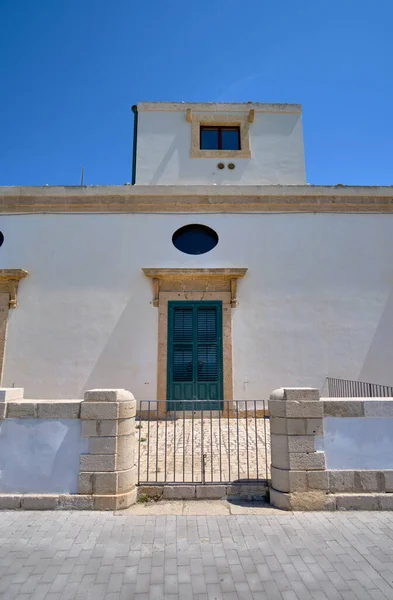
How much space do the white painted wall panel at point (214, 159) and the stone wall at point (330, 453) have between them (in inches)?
339

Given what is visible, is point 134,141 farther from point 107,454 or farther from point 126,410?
point 107,454

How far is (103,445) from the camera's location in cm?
454

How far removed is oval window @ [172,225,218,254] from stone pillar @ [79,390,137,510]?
5699 millimetres

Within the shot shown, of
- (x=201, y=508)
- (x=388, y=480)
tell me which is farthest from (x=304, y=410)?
(x=201, y=508)

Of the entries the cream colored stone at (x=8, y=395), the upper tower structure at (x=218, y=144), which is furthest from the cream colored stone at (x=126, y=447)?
the upper tower structure at (x=218, y=144)

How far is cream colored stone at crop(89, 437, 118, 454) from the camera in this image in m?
4.54

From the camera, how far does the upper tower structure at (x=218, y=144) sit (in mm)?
11766

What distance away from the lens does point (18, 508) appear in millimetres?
4457

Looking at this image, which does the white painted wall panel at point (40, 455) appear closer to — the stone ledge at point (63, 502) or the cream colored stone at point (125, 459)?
the stone ledge at point (63, 502)

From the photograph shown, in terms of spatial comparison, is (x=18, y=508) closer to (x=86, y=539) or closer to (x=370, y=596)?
(x=86, y=539)

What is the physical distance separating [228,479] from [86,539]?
193cm

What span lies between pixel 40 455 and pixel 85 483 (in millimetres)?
666

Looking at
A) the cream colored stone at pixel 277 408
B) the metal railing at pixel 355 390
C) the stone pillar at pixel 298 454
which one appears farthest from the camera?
the metal railing at pixel 355 390

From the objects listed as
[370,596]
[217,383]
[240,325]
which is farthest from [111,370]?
[370,596]
